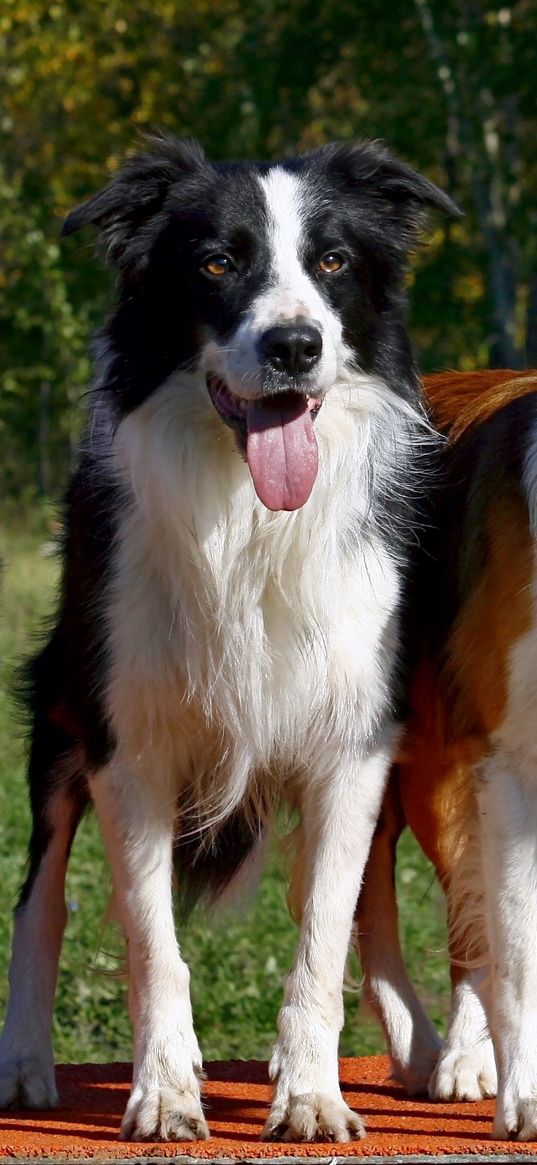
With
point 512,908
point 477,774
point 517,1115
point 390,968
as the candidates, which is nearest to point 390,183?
point 477,774

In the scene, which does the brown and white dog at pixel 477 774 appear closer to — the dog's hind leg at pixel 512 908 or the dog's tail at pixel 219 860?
the dog's hind leg at pixel 512 908

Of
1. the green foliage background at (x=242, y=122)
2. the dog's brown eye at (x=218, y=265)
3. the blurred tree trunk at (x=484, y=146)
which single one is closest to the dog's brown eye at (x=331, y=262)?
the dog's brown eye at (x=218, y=265)

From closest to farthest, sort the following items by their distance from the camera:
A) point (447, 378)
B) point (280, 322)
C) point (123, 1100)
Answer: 1. point (280, 322)
2. point (123, 1100)
3. point (447, 378)

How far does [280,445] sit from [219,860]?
1462 millimetres

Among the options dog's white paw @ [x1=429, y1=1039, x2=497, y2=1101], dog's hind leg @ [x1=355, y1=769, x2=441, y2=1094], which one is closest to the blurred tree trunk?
dog's hind leg @ [x1=355, y1=769, x2=441, y2=1094]

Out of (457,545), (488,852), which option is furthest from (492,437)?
(488,852)

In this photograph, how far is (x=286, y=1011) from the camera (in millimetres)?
3867

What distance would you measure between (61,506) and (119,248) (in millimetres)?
913

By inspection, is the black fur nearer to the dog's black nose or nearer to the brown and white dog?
the dog's black nose

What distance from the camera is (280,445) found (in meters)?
3.78

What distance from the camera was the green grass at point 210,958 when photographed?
6043mm

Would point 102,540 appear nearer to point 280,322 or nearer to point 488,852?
point 280,322

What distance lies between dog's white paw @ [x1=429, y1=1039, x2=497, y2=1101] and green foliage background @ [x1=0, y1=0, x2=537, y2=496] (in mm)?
13553

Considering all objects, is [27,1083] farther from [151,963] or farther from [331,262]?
[331,262]
